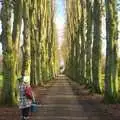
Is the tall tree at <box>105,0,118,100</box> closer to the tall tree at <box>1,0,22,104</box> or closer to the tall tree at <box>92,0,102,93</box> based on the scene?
the tall tree at <box>1,0,22,104</box>

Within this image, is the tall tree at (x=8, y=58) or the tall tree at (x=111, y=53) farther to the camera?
the tall tree at (x=111, y=53)

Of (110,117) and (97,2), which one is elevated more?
(97,2)

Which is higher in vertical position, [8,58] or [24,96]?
[8,58]

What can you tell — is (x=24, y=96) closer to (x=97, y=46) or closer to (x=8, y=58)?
(x=8, y=58)

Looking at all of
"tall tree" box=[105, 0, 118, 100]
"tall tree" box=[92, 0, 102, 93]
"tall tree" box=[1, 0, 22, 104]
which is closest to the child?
"tall tree" box=[1, 0, 22, 104]

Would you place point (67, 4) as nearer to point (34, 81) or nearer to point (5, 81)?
point (34, 81)

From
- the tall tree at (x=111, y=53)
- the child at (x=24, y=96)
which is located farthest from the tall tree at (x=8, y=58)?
the child at (x=24, y=96)

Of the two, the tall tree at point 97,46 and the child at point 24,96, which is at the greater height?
the tall tree at point 97,46

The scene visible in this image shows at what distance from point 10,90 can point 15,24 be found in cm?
399

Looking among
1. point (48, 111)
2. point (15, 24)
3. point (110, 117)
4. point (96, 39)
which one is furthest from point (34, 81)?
point (110, 117)

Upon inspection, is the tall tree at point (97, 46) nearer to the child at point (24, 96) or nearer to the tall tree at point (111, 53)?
the tall tree at point (111, 53)

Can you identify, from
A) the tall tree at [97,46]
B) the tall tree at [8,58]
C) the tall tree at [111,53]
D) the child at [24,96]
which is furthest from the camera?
the tall tree at [97,46]

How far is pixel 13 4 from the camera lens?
2584 centimetres

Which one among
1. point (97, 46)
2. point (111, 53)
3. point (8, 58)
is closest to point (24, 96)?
point (8, 58)
